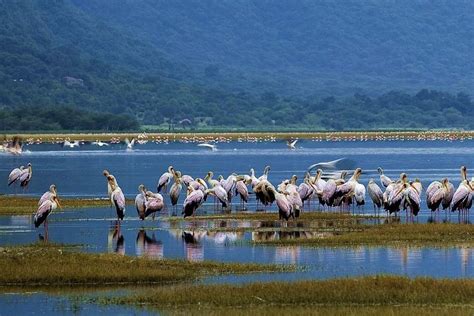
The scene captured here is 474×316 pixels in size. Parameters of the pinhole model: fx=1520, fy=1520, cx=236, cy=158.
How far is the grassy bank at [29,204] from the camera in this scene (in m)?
40.6

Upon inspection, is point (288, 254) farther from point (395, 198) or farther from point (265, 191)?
point (265, 191)

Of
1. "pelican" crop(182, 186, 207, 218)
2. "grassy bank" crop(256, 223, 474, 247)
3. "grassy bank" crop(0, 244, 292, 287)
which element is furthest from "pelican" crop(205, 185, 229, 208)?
"grassy bank" crop(0, 244, 292, 287)

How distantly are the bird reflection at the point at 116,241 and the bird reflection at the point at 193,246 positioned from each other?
1.29m

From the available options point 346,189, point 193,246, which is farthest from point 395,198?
point 193,246

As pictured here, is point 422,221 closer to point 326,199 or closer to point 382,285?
point 326,199

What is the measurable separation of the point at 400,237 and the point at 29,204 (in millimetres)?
14827

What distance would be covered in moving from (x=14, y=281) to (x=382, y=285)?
616 cm

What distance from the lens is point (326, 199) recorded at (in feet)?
127

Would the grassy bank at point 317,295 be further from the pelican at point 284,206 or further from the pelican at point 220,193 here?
the pelican at point 220,193

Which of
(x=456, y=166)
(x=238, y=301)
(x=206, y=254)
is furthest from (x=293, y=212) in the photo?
(x=456, y=166)

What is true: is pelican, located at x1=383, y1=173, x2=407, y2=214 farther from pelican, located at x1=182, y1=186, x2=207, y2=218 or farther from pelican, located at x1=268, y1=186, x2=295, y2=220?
pelican, located at x1=182, y1=186, x2=207, y2=218

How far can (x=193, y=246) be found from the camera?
30484 mm

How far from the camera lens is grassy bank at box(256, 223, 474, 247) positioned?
30.5m

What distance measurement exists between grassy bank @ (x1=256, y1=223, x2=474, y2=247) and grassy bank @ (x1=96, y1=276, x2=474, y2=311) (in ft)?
21.2
